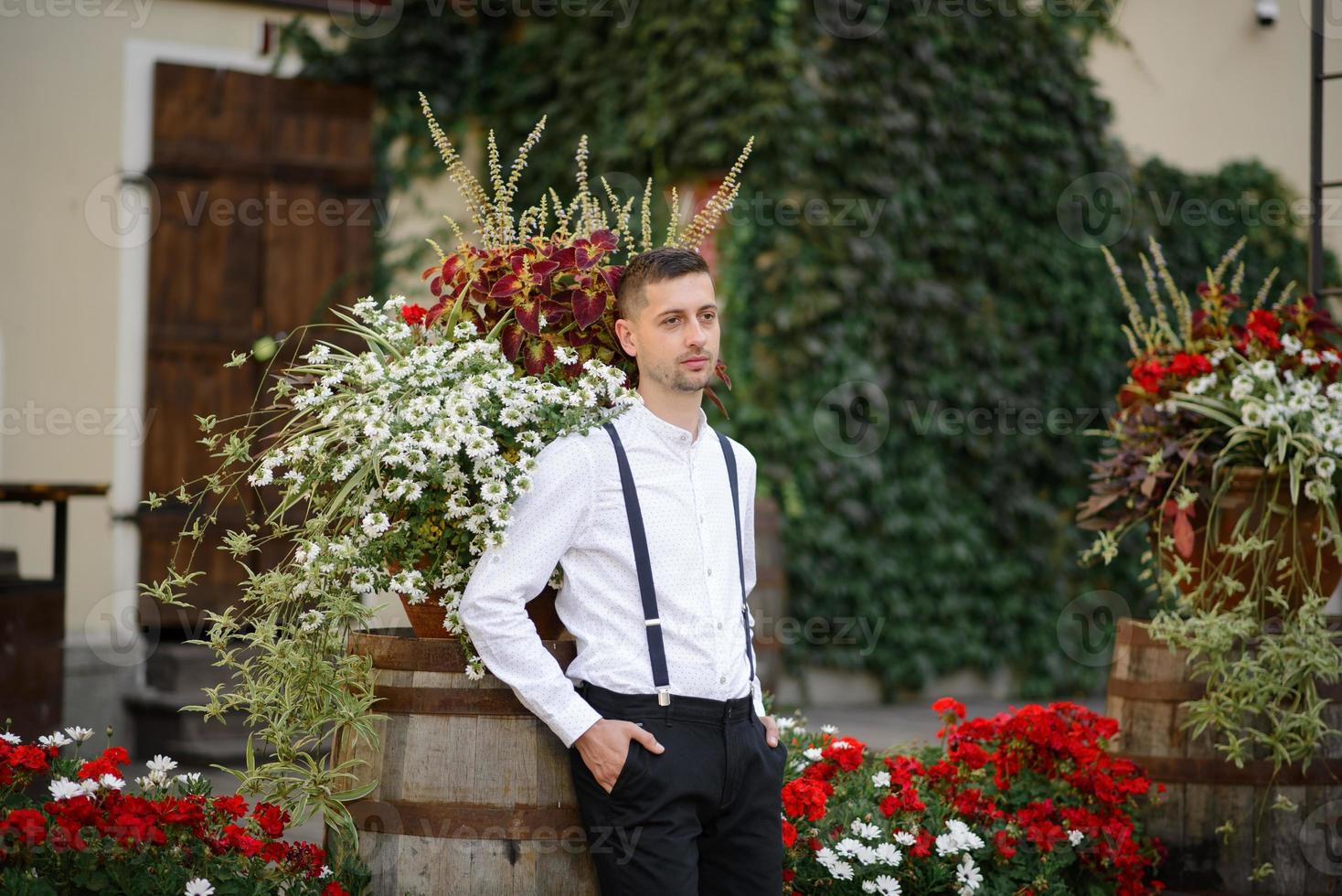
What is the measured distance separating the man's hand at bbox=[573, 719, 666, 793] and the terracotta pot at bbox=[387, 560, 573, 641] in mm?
286

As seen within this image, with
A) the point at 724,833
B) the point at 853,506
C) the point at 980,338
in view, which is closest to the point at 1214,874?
the point at 724,833

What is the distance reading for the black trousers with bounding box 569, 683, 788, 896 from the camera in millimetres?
2533

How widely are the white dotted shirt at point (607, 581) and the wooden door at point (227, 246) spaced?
506 centimetres

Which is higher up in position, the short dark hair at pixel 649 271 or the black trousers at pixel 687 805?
the short dark hair at pixel 649 271

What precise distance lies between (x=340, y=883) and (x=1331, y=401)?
9.61ft

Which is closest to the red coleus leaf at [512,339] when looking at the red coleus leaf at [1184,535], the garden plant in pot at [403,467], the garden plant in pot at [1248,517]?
the garden plant in pot at [403,467]

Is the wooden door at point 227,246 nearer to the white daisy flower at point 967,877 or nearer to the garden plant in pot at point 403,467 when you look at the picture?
the garden plant in pot at point 403,467

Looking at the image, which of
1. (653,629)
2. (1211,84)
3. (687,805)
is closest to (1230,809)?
(687,805)

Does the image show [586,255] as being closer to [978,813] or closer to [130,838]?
[130,838]

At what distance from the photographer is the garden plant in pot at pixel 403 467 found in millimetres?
2656

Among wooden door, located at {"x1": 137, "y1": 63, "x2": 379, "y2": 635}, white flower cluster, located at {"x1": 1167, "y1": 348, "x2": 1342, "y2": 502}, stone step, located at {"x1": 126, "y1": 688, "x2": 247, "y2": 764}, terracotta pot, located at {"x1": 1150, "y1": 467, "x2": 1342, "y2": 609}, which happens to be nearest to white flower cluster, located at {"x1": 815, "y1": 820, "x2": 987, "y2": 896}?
terracotta pot, located at {"x1": 1150, "y1": 467, "x2": 1342, "y2": 609}

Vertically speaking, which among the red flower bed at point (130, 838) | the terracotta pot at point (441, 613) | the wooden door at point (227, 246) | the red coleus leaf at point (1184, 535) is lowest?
the red flower bed at point (130, 838)

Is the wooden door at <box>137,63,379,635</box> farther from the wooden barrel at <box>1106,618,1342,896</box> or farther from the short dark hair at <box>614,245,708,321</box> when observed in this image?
the short dark hair at <box>614,245,708,321</box>

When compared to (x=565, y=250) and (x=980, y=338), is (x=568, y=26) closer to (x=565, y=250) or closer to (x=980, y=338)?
(x=980, y=338)
